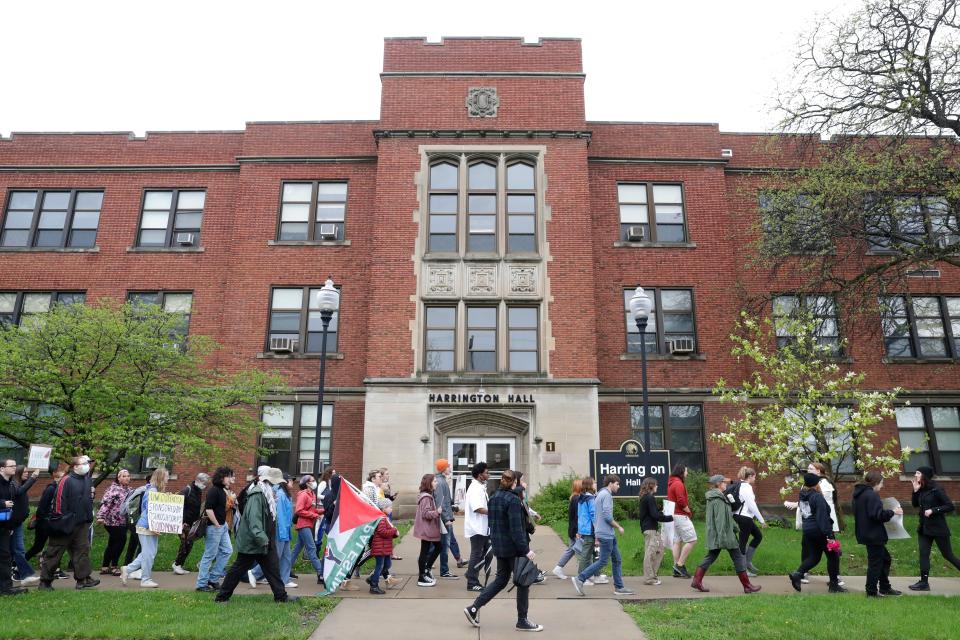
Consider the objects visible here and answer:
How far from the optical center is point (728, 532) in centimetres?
1012

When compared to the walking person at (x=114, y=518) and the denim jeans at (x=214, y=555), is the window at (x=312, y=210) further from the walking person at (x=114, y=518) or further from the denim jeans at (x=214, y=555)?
the denim jeans at (x=214, y=555)

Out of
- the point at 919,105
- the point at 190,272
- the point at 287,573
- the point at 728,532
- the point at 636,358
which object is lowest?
the point at 287,573

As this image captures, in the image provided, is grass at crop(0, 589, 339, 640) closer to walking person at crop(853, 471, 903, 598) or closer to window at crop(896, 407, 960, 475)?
walking person at crop(853, 471, 903, 598)

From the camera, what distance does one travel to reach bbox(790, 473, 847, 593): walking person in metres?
10.0

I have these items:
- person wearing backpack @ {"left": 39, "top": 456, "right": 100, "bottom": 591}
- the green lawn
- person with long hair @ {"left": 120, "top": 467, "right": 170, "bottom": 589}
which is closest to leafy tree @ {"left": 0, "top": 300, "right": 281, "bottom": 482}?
person with long hair @ {"left": 120, "top": 467, "right": 170, "bottom": 589}

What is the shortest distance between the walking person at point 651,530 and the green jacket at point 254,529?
569cm

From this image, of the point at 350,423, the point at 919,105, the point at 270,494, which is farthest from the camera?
the point at 350,423

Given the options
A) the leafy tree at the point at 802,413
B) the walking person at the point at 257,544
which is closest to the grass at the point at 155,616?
the walking person at the point at 257,544

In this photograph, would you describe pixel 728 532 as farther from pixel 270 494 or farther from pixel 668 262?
pixel 668 262

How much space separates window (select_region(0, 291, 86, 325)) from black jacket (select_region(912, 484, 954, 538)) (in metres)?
24.8

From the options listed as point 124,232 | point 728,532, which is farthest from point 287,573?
point 124,232

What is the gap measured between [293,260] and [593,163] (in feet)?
36.5

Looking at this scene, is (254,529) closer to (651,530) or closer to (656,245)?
(651,530)

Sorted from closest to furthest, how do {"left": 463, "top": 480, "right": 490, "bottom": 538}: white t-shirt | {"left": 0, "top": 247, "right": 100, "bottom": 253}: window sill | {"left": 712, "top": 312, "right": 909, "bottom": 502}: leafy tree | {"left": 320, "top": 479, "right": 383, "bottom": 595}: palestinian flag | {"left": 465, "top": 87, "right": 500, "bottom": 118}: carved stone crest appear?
1. {"left": 320, "top": 479, "right": 383, "bottom": 595}: palestinian flag
2. {"left": 463, "top": 480, "right": 490, "bottom": 538}: white t-shirt
3. {"left": 712, "top": 312, "right": 909, "bottom": 502}: leafy tree
4. {"left": 465, "top": 87, "right": 500, "bottom": 118}: carved stone crest
5. {"left": 0, "top": 247, "right": 100, "bottom": 253}: window sill
